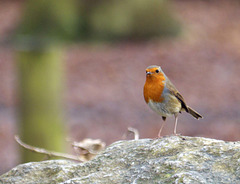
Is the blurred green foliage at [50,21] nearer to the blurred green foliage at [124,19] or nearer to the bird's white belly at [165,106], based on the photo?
the blurred green foliage at [124,19]

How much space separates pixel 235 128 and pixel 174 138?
7.49 meters

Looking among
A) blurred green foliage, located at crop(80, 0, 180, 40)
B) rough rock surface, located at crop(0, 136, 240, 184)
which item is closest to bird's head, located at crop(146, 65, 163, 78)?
rough rock surface, located at crop(0, 136, 240, 184)

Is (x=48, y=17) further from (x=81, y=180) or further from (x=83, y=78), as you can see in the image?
(x=83, y=78)

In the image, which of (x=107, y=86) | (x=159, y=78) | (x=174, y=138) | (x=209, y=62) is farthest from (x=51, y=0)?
(x=209, y=62)

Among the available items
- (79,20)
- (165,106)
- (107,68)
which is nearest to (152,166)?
(165,106)

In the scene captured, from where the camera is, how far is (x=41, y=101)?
5.77m

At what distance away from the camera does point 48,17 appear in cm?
504

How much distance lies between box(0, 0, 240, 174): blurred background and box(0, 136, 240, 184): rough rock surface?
2710mm

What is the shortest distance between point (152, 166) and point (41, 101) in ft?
12.6

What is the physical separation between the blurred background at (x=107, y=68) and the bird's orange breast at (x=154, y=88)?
221cm

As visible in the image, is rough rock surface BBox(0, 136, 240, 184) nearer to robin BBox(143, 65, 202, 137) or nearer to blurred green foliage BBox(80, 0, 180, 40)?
robin BBox(143, 65, 202, 137)

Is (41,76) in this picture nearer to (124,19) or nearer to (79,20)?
(79,20)

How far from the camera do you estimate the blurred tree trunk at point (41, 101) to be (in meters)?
5.66

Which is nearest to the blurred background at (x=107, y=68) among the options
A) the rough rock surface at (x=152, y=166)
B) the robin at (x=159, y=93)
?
the robin at (x=159, y=93)
